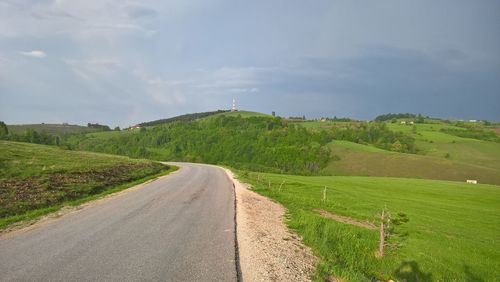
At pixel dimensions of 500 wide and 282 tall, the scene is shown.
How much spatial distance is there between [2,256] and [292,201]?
71.7 ft

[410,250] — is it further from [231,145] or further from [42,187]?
[231,145]

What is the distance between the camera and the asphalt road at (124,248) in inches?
356

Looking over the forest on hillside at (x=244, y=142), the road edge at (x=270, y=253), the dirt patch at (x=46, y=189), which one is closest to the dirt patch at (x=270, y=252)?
the road edge at (x=270, y=253)

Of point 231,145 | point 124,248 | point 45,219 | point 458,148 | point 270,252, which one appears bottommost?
point 270,252

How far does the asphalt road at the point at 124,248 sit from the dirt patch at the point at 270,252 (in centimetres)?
48

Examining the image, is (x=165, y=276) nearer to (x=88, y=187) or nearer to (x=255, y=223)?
(x=255, y=223)

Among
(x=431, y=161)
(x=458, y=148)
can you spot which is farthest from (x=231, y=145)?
(x=458, y=148)

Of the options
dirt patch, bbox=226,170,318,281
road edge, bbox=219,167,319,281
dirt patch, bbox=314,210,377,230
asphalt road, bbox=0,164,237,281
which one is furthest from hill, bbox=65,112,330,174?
asphalt road, bbox=0,164,237,281

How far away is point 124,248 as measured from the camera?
11320mm

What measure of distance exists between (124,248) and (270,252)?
4.45m

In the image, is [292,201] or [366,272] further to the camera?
[292,201]

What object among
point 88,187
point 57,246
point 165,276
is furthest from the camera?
point 88,187

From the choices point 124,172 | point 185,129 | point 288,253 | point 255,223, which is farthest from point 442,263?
point 185,129

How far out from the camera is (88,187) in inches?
1075
